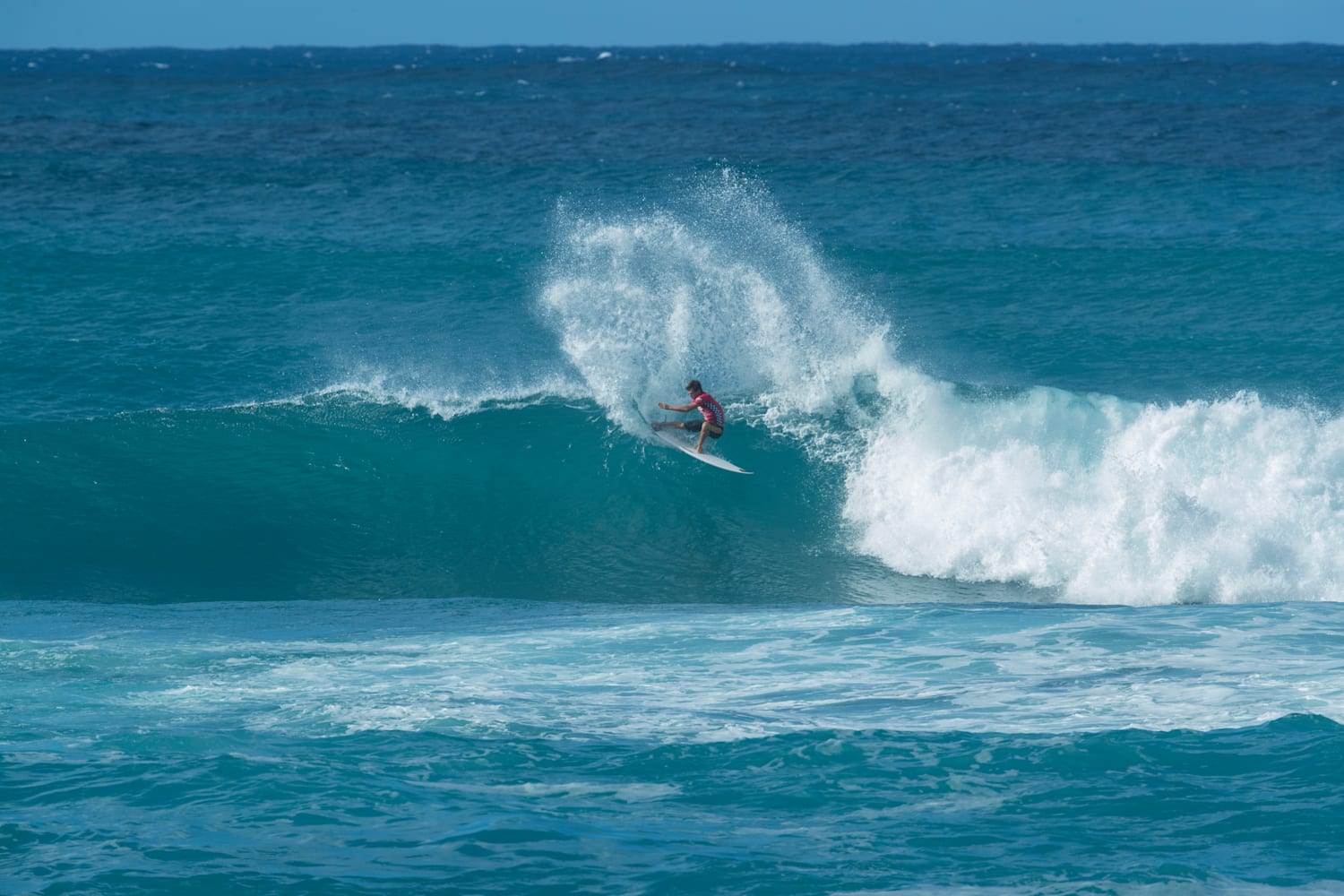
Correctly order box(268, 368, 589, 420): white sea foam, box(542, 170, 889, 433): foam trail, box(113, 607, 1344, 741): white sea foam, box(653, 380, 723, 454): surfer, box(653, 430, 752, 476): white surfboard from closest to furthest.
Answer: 1. box(113, 607, 1344, 741): white sea foam
2. box(653, 380, 723, 454): surfer
3. box(653, 430, 752, 476): white surfboard
4. box(542, 170, 889, 433): foam trail
5. box(268, 368, 589, 420): white sea foam

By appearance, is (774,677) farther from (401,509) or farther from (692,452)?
(401,509)

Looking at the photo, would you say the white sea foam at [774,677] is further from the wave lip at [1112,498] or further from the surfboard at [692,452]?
the surfboard at [692,452]

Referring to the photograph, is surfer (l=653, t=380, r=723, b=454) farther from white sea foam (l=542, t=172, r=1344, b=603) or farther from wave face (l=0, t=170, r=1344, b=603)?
white sea foam (l=542, t=172, r=1344, b=603)

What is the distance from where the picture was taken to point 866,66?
80.1 m

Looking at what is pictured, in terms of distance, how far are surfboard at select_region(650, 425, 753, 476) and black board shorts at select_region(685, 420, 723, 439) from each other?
203mm

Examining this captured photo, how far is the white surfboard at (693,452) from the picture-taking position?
15.8 m

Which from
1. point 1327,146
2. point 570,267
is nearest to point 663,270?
point 570,267

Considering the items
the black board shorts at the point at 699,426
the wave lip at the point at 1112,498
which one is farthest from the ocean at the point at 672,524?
the black board shorts at the point at 699,426

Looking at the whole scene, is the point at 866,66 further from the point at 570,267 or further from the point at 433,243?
the point at 570,267

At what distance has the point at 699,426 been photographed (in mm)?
16016

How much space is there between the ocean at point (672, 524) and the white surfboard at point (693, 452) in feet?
0.94

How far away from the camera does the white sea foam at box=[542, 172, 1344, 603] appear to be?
13.6 meters

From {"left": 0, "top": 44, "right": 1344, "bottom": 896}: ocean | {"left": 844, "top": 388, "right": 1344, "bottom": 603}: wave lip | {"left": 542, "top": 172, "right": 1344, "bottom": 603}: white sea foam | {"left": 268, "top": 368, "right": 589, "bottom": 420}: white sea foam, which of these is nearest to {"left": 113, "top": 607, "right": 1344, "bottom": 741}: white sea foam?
{"left": 0, "top": 44, "right": 1344, "bottom": 896}: ocean

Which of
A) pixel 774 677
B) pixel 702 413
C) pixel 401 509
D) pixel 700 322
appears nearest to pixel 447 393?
pixel 401 509
